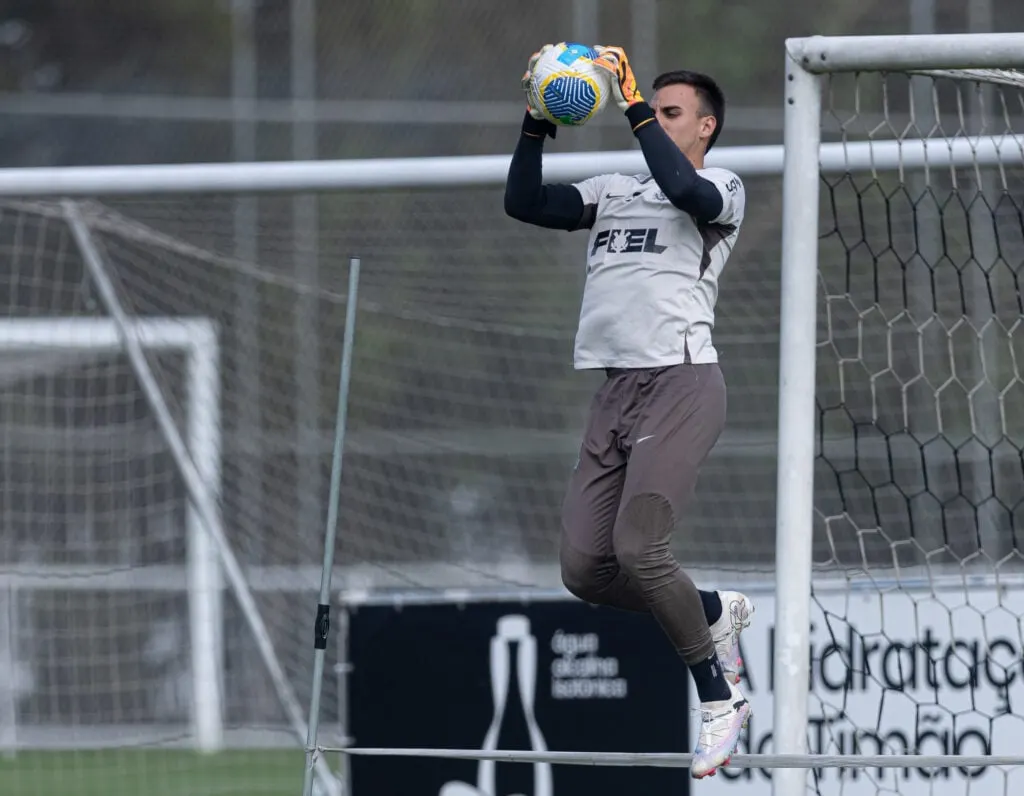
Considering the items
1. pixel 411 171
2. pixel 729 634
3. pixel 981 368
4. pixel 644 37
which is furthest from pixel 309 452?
pixel 729 634

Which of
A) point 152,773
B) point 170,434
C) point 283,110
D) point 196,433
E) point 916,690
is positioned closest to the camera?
point 916,690

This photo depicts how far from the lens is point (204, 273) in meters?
9.79

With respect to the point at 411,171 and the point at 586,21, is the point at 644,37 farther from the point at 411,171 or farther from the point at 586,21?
the point at 411,171

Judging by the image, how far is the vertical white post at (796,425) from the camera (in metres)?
4.40

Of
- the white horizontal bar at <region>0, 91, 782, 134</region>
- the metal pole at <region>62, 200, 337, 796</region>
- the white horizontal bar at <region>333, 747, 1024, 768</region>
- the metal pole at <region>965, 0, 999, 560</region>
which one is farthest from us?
the white horizontal bar at <region>0, 91, 782, 134</region>

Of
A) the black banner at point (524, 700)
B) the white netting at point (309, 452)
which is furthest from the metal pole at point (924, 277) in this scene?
the black banner at point (524, 700)

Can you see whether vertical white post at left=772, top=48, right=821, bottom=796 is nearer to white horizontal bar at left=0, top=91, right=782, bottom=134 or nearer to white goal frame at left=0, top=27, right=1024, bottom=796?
white goal frame at left=0, top=27, right=1024, bottom=796

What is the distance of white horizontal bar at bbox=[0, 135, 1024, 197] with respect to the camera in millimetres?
5793

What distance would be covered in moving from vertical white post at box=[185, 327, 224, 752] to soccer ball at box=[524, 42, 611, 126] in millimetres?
3215

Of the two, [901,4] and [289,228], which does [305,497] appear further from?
[901,4]

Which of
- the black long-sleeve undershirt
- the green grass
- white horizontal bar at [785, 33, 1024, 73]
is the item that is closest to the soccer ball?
the black long-sleeve undershirt

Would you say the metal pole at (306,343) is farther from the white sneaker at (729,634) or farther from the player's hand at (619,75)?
the player's hand at (619,75)

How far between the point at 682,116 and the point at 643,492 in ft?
3.44

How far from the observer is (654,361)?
179 inches
